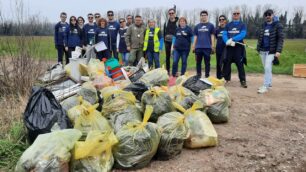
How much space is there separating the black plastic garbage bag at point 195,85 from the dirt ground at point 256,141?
611 mm

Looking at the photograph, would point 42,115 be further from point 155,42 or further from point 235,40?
point 155,42

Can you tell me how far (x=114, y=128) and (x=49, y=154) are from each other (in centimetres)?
107

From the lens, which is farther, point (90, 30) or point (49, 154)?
point (90, 30)

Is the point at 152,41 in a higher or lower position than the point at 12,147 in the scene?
higher

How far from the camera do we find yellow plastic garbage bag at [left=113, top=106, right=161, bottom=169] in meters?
3.27

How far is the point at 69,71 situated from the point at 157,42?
9.10ft

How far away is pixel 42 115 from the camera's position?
3.56 metres

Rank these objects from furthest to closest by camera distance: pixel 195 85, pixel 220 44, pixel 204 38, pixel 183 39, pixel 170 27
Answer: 1. pixel 170 27
2. pixel 220 44
3. pixel 183 39
4. pixel 204 38
5. pixel 195 85

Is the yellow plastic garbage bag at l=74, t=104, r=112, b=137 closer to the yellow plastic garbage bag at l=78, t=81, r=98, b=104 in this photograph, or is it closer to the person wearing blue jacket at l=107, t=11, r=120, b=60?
the yellow plastic garbage bag at l=78, t=81, r=98, b=104

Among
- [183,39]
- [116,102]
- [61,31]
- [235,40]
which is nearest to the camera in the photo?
[116,102]

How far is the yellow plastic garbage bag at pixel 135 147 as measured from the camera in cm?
327

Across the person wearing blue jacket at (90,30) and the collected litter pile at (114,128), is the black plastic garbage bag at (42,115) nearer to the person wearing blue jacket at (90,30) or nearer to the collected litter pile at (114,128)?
the collected litter pile at (114,128)

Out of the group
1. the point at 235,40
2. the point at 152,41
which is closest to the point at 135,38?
the point at 152,41

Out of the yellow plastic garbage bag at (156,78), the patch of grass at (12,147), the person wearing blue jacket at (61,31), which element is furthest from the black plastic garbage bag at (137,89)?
the person wearing blue jacket at (61,31)
